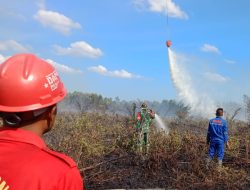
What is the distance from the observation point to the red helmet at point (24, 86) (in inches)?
66.9

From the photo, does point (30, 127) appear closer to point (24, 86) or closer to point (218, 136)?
point (24, 86)

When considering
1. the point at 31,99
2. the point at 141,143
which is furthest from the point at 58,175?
the point at 141,143

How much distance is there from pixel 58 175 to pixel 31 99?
0.34 m

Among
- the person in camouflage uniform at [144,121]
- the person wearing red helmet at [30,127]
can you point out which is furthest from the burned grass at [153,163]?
the person wearing red helmet at [30,127]

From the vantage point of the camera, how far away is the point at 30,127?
5.70 feet

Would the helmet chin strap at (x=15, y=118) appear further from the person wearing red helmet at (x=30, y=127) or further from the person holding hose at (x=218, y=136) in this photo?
the person holding hose at (x=218, y=136)

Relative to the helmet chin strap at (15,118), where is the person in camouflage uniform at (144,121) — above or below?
below

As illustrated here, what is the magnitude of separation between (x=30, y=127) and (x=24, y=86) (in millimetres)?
168

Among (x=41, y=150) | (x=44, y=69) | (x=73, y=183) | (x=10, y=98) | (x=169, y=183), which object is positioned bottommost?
(x=169, y=183)

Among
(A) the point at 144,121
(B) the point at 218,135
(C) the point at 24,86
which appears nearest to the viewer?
(C) the point at 24,86

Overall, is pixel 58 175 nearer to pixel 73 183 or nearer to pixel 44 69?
pixel 73 183

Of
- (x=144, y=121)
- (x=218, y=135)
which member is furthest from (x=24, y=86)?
(x=144, y=121)

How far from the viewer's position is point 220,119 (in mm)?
10508

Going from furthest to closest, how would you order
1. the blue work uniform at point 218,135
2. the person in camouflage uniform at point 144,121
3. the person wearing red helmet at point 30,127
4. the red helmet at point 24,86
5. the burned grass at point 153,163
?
the person in camouflage uniform at point 144,121 → the blue work uniform at point 218,135 → the burned grass at point 153,163 → the red helmet at point 24,86 → the person wearing red helmet at point 30,127
